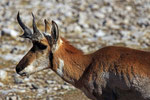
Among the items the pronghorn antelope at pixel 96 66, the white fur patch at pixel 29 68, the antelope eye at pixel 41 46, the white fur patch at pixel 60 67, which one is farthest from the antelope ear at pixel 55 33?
the white fur patch at pixel 29 68

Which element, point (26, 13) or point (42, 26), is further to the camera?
point (26, 13)

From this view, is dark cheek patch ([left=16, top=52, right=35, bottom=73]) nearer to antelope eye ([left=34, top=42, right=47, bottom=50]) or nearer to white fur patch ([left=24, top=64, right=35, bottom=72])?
white fur patch ([left=24, top=64, right=35, bottom=72])

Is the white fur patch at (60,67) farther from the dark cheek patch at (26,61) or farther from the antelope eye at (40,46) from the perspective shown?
the dark cheek patch at (26,61)

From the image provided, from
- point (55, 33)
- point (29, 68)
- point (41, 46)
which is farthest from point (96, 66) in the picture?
point (29, 68)

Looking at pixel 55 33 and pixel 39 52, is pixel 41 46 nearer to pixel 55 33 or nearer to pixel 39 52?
pixel 39 52

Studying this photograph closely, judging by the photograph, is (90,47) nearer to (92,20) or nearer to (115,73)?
(92,20)

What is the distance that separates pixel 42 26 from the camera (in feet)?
52.0

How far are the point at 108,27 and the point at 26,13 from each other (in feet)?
11.8

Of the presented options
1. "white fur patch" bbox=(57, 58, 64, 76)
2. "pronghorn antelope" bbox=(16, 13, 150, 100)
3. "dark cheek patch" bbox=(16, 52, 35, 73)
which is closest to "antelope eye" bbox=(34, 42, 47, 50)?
"pronghorn antelope" bbox=(16, 13, 150, 100)

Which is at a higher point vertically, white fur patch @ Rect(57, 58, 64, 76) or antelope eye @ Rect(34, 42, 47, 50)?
antelope eye @ Rect(34, 42, 47, 50)

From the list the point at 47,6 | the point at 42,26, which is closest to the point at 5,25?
the point at 42,26

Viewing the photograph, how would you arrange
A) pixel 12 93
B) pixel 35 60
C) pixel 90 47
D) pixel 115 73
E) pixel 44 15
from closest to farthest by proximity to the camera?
pixel 115 73
pixel 35 60
pixel 12 93
pixel 90 47
pixel 44 15

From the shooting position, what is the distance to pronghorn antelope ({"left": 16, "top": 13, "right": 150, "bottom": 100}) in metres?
7.73

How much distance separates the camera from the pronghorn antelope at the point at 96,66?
7.73 meters
